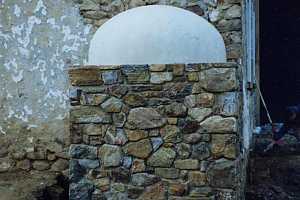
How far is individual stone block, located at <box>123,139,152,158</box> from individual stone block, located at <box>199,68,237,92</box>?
789mm

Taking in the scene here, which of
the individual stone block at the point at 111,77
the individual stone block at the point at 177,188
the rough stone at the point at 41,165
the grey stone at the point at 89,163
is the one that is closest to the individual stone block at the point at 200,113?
the individual stone block at the point at 177,188

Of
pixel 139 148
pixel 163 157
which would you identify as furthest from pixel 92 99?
pixel 163 157

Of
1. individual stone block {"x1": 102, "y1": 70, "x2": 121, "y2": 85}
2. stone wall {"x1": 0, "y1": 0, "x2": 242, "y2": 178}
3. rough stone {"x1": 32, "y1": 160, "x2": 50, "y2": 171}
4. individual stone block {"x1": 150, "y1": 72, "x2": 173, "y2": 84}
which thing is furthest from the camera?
rough stone {"x1": 32, "y1": 160, "x2": 50, "y2": 171}

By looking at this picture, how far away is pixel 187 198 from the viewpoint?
183 inches

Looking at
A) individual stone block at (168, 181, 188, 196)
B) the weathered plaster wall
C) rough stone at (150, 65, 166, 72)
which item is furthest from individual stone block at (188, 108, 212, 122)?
the weathered plaster wall

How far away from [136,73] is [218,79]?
2.59ft

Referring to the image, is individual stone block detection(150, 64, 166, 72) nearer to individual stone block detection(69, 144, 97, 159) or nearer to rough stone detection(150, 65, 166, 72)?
rough stone detection(150, 65, 166, 72)

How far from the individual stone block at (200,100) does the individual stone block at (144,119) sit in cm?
30

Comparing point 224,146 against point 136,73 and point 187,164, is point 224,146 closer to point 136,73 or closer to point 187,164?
point 187,164

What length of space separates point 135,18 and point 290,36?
5967 millimetres

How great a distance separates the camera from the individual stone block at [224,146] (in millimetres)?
4555

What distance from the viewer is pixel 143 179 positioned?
4.75 meters

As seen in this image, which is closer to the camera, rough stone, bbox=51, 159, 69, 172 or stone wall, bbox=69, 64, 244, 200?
stone wall, bbox=69, 64, 244, 200

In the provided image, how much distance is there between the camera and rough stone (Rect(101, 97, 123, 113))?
15.7 ft
